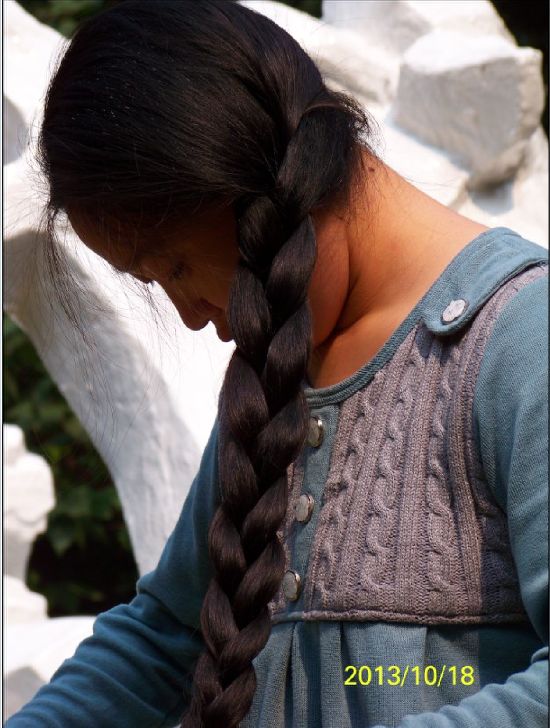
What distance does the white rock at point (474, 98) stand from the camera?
1903 millimetres

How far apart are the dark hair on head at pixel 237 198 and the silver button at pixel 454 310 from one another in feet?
0.36

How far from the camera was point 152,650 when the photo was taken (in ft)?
3.72

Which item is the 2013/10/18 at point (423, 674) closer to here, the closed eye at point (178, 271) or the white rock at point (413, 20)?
→ the closed eye at point (178, 271)

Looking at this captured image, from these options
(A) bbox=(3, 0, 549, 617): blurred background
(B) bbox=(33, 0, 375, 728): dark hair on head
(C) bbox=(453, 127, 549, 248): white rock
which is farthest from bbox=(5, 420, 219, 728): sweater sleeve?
(A) bbox=(3, 0, 549, 617): blurred background

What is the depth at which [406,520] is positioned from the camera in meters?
Answer: 0.88

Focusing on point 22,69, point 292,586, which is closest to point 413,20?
point 22,69

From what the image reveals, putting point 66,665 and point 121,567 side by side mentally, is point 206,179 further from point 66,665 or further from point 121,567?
point 121,567

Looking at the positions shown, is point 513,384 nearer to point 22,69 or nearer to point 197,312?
point 197,312

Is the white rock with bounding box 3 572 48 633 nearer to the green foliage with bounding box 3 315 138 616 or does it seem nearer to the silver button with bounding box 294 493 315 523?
the green foliage with bounding box 3 315 138 616

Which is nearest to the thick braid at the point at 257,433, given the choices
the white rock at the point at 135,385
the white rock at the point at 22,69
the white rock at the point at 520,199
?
the white rock at the point at 135,385

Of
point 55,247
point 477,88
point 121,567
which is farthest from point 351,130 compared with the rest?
point 121,567

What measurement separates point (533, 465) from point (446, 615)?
166mm

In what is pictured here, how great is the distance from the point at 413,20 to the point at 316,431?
54.5 inches

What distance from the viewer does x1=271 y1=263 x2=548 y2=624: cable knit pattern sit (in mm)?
848
